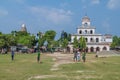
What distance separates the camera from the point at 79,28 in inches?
5369

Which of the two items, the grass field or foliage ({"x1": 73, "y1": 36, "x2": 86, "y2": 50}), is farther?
foliage ({"x1": 73, "y1": 36, "x2": 86, "y2": 50})

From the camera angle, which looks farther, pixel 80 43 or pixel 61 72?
pixel 80 43

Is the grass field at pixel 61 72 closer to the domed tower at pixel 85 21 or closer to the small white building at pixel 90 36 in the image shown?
the small white building at pixel 90 36

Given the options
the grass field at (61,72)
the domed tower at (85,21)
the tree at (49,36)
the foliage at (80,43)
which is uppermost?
the domed tower at (85,21)

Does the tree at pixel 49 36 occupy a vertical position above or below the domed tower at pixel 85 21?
below

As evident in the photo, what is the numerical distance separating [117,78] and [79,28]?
114 metres

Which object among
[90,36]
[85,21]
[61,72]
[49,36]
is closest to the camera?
[61,72]

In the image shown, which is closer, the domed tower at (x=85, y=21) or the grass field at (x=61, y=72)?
the grass field at (x=61, y=72)

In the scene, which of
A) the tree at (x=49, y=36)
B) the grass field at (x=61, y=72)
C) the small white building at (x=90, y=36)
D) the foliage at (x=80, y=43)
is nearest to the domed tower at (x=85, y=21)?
the small white building at (x=90, y=36)

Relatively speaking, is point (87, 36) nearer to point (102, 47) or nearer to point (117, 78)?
point (102, 47)

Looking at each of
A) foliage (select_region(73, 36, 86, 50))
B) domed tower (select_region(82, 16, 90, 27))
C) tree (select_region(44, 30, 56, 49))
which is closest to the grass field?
foliage (select_region(73, 36, 86, 50))

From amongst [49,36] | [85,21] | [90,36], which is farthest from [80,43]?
[85,21]

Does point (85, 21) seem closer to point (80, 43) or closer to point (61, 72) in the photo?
point (80, 43)

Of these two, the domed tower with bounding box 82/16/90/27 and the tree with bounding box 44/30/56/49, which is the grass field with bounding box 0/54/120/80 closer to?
the tree with bounding box 44/30/56/49
